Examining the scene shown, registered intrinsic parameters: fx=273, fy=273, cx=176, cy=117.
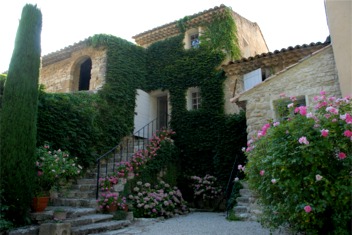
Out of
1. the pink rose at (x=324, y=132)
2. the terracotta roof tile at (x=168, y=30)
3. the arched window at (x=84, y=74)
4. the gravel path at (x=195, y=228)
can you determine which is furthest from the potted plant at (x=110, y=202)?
the arched window at (x=84, y=74)

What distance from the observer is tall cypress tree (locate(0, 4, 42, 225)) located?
4.80 metres

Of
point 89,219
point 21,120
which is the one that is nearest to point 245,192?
point 89,219

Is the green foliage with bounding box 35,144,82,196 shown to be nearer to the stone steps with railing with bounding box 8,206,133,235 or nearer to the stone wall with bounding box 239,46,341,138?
the stone steps with railing with bounding box 8,206,133,235

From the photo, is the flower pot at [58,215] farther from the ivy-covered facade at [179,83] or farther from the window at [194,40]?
the window at [194,40]

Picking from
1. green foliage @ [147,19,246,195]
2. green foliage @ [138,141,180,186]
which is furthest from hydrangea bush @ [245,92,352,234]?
green foliage @ [147,19,246,195]

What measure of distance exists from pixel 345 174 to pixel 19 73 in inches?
230

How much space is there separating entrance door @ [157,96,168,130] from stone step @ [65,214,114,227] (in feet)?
20.4

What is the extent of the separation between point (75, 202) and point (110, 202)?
84 centimetres

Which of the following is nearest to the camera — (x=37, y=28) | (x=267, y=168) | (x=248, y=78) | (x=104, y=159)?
(x=267, y=168)

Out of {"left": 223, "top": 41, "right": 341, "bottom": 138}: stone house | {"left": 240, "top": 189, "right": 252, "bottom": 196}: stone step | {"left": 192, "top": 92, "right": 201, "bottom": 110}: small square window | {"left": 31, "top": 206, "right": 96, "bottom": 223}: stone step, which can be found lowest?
{"left": 31, "top": 206, "right": 96, "bottom": 223}: stone step

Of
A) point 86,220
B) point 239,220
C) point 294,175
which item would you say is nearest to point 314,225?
point 294,175

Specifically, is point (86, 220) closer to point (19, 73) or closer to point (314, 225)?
point (19, 73)

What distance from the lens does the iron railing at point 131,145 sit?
8.80 meters

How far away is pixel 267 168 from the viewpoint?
380 cm
